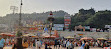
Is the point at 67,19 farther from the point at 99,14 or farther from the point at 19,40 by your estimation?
the point at 19,40

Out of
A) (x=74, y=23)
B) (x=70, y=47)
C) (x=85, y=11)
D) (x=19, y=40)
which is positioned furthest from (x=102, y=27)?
(x=19, y=40)

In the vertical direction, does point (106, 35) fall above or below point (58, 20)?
below

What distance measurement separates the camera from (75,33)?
143 ft

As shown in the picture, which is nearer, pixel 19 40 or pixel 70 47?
pixel 19 40

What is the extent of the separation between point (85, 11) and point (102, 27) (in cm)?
2610

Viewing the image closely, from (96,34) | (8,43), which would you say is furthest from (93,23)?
(8,43)

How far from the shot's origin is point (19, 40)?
4.96m

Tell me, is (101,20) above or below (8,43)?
above

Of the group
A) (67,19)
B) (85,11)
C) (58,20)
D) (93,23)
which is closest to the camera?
(67,19)

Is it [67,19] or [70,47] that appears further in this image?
[67,19]

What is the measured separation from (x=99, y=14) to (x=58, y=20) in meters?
18.6

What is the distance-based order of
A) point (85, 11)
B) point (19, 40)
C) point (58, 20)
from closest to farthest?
1. point (19, 40)
2. point (58, 20)
3. point (85, 11)

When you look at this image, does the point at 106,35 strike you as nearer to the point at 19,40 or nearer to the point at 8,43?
the point at 8,43

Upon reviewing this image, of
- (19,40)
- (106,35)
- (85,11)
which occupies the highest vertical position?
(85,11)
